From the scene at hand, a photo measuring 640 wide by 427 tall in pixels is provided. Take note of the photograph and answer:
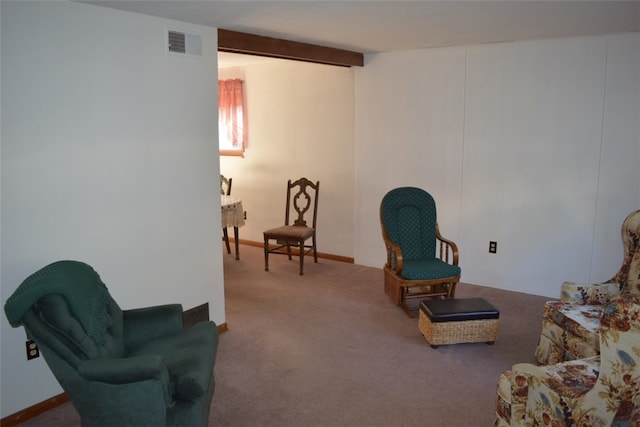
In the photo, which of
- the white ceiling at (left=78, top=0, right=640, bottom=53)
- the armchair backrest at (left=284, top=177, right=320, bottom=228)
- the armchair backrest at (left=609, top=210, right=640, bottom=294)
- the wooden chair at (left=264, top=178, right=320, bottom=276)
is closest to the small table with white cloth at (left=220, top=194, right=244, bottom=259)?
the wooden chair at (left=264, top=178, right=320, bottom=276)

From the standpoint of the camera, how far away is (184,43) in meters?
3.57

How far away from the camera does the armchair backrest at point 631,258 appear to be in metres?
3.36

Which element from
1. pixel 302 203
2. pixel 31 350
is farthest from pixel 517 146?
pixel 31 350

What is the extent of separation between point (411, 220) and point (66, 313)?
3.11 m

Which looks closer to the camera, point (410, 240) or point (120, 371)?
point (120, 371)

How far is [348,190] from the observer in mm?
5996

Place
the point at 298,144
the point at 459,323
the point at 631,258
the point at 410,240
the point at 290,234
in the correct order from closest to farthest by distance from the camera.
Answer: the point at 631,258, the point at 459,323, the point at 410,240, the point at 290,234, the point at 298,144

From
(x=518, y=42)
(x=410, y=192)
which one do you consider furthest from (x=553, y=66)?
(x=410, y=192)

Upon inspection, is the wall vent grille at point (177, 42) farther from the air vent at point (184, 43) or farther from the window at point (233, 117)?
the window at point (233, 117)

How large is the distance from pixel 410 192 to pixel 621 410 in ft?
9.37

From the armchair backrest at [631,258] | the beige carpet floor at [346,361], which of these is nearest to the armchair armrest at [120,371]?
the beige carpet floor at [346,361]

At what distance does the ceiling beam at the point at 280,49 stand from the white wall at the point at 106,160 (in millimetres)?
216

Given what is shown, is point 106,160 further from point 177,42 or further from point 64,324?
point 64,324

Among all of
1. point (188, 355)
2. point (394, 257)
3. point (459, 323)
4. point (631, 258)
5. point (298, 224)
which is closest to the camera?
point (188, 355)
